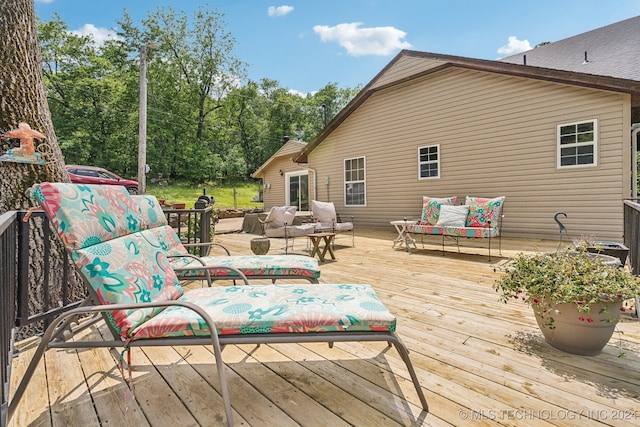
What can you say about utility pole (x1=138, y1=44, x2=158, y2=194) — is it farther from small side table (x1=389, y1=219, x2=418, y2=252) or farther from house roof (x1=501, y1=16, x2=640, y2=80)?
house roof (x1=501, y1=16, x2=640, y2=80)

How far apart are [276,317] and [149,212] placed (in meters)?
1.44

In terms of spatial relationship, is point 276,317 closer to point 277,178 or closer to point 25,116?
point 25,116

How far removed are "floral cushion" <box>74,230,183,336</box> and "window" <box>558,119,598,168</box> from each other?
743 centimetres

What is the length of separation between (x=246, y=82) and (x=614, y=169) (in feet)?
80.1

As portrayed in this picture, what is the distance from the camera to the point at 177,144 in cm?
2286

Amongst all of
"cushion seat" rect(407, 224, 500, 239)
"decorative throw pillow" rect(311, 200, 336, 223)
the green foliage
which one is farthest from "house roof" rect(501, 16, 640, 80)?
the green foliage

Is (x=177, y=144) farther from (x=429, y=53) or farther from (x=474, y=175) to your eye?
(x=474, y=175)

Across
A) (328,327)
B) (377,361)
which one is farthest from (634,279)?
(328,327)

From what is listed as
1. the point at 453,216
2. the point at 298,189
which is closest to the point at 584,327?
the point at 453,216

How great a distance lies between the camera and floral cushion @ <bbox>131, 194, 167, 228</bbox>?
208 centimetres

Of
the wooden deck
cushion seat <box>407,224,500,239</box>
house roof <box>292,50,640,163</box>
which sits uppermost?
house roof <box>292,50,640,163</box>

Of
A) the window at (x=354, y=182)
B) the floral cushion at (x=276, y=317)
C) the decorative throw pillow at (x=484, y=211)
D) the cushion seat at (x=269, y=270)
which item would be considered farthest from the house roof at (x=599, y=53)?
the floral cushion at (x=276, y=317)

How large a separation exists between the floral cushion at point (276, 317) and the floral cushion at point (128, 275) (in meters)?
0.11

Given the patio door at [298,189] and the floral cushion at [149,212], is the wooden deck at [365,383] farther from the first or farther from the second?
the patio door at [298,189]
